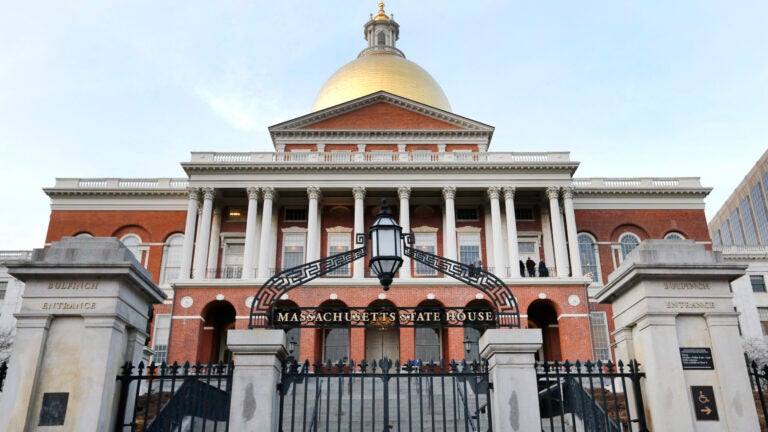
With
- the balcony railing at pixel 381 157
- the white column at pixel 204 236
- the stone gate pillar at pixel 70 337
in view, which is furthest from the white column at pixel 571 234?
the stone gate pillar at pixel 70 337

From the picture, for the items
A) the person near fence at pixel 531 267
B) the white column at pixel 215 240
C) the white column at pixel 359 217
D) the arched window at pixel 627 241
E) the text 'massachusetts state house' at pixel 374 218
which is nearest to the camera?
the text 'massachusetts state house' at pixel 374 218

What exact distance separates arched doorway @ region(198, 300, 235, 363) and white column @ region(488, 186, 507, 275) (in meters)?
15.6

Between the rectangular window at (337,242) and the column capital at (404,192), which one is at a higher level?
the column capital at (404,192)

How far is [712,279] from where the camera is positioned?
791 cm

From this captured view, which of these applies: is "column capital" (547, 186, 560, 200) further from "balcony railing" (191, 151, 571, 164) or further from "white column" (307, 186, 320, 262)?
"white column" (307, 186, 320, 262)

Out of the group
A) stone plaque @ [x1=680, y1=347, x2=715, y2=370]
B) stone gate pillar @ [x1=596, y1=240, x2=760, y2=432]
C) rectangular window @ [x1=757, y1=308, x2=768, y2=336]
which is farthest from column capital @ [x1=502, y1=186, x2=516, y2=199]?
stone plaque @ [x1=680, y1=347, x2=715, y2=370]

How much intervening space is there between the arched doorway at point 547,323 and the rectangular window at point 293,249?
14668mm

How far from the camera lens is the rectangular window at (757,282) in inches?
2063

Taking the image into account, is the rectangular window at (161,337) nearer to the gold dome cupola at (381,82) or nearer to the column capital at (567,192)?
the gold dome cupola at (381,82)

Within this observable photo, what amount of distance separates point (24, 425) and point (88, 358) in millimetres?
908

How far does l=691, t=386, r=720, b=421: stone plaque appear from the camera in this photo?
7.48 meters

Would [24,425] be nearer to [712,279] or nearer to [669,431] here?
[669,431]

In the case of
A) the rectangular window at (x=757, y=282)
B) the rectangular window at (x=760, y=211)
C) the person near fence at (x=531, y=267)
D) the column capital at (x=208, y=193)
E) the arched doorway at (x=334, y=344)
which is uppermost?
the rectangular window at (x=760, y=211)

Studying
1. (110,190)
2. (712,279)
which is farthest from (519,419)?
(110,190)
